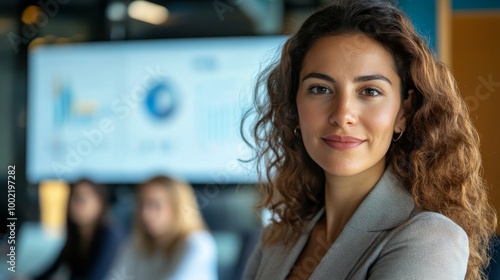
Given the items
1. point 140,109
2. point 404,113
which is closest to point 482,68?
point 140,109

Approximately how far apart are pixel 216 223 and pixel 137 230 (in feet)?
2.83

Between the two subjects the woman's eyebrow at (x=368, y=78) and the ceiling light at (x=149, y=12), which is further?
the ceiling light at (x=149, y=12)

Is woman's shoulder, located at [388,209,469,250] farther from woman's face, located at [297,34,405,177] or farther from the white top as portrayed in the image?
the white top

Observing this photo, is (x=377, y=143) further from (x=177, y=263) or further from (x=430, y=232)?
(x=177, y=263)

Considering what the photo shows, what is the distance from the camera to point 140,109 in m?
5.48

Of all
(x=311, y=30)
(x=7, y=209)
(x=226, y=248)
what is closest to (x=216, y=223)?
(x=226, y=248)

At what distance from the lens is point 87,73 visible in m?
5.62

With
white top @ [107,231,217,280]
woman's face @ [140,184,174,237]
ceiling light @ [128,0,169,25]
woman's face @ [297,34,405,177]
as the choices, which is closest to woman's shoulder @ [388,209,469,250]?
woman's face @ [297,34,405,177]

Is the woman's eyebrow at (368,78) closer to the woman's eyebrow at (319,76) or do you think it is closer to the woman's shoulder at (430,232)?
the woman's eyebrow at (319,76)

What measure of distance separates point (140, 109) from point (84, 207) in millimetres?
896

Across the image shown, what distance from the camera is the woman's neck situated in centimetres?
169

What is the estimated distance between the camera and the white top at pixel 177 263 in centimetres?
434

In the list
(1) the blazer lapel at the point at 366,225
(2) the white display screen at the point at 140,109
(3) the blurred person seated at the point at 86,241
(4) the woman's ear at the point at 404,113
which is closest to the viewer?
(1) the blazer lapel at the point at 366,225

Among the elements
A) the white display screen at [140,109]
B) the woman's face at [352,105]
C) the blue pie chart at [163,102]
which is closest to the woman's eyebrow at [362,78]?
the woman's face at [352,105]
